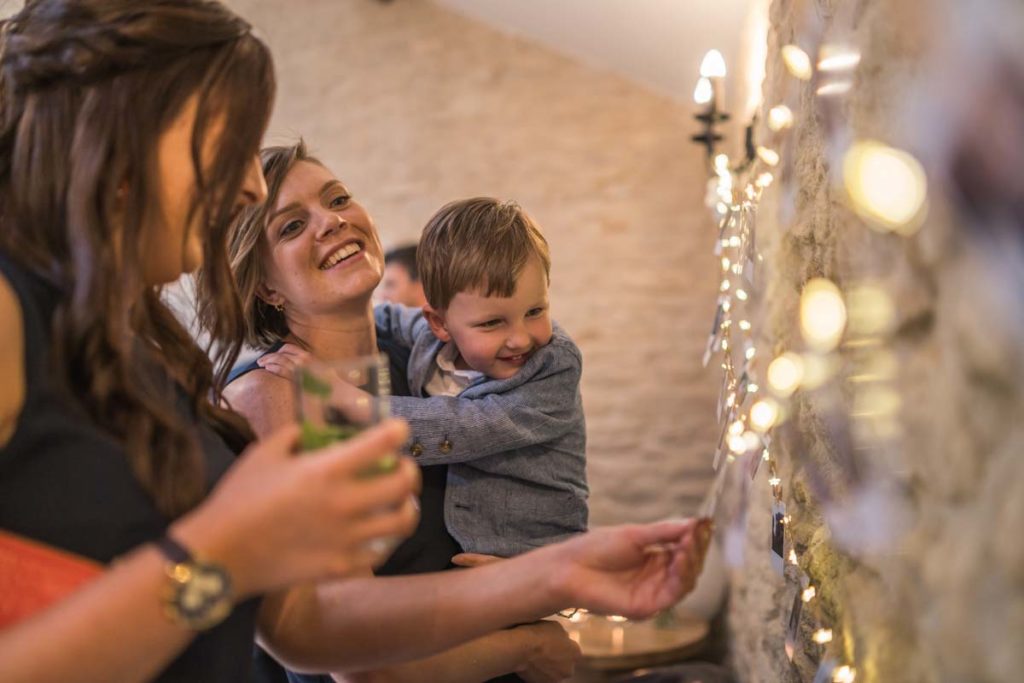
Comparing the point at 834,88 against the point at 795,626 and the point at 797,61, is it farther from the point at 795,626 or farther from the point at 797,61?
the point at 795,626

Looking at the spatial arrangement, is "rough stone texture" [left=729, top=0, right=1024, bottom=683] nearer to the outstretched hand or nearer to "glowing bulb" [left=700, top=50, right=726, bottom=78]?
the outstretched hand

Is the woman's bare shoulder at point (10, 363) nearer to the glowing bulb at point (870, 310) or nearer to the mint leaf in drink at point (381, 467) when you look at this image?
the mint leaf in drink at point (381, 467)

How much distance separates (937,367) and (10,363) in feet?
3.12

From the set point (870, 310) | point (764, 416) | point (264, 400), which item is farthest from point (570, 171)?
point (870, 310)

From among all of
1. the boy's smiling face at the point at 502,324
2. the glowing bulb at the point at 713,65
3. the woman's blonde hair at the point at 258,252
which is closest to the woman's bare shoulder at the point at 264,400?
the woman's blonde hair at the point at 258,252

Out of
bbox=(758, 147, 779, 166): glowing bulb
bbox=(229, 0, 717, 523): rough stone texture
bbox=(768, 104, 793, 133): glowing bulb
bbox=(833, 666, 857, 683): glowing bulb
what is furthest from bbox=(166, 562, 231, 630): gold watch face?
bbox=(229, 0, 717, 523): rough stone texture

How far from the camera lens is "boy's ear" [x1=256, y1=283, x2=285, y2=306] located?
190cm

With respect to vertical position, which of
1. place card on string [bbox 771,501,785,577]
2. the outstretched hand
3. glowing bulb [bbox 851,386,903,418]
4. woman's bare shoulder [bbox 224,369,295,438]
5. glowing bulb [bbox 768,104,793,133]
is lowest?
place card on string [bbox 771,501,785,577]

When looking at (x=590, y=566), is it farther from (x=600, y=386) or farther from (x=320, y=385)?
(x=600, y=386)

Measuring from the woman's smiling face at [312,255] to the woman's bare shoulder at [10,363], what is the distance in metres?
0.86

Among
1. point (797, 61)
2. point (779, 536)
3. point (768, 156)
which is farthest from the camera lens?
point (768, 156)

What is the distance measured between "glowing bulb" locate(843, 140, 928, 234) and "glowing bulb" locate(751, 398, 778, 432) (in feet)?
2.31

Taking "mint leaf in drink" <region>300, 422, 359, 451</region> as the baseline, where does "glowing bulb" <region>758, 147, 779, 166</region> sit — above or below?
above

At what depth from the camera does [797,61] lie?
2.05 m
